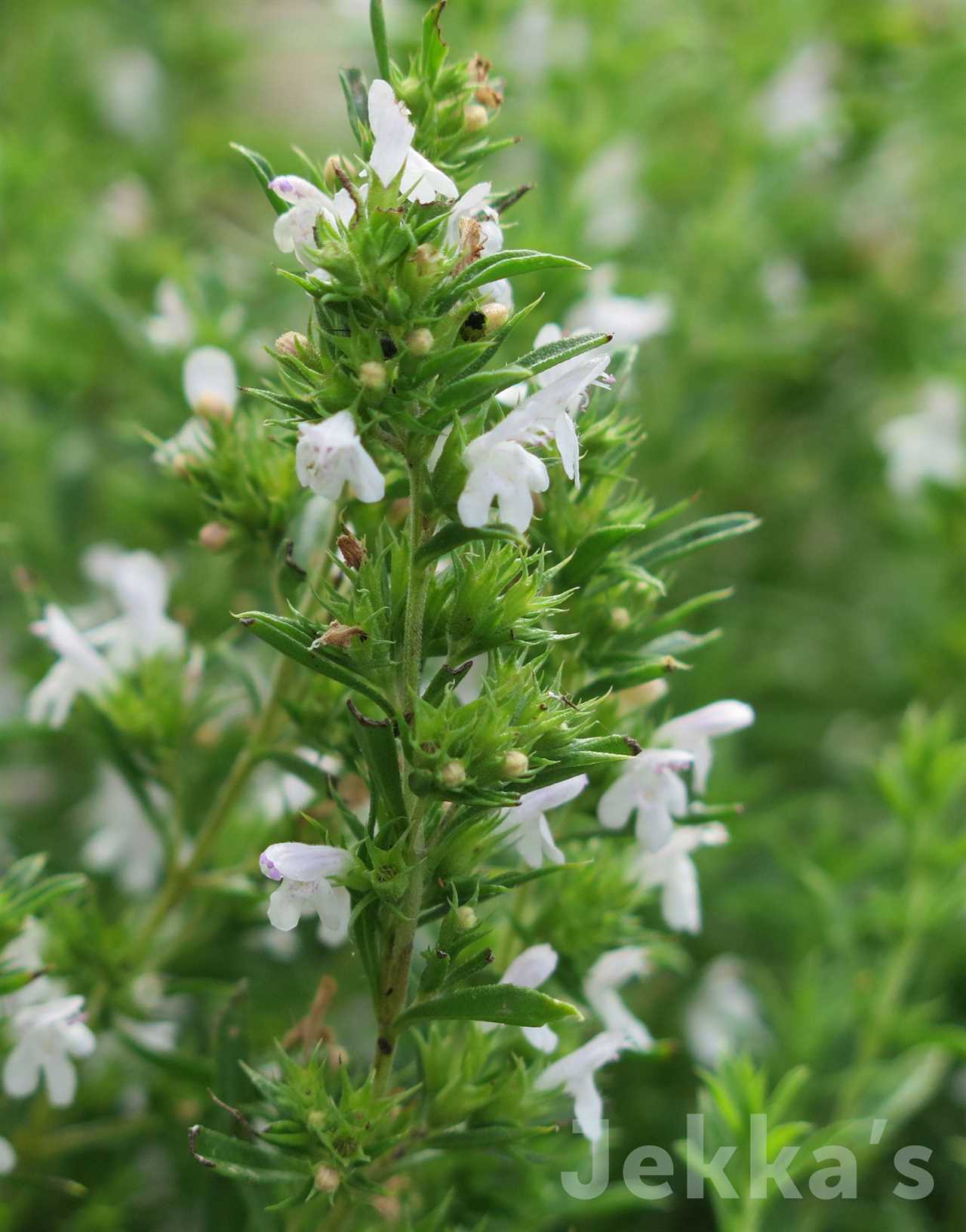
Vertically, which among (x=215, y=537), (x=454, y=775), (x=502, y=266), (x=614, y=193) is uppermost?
(x=614, y=193)

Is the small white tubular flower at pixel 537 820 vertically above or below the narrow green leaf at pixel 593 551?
below

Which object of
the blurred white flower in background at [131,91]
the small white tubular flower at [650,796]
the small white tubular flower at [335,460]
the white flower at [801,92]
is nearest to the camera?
the small white tubular flower at [335,460]

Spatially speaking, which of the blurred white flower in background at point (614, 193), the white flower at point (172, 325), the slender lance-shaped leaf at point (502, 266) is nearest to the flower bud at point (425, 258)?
the slender lance-shaped leaf at point (502, 266)

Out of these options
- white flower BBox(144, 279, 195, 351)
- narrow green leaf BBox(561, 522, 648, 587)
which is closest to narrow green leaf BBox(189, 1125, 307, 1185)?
narrow green leaf BBox(561, 522, 648, 587)

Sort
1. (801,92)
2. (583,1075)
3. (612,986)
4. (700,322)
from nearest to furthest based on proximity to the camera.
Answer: (583,1075)
(612,986)
(700,322)
(801,92)

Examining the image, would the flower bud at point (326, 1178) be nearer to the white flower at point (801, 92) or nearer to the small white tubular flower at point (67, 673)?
the small white tubular flower at point (67, 673)

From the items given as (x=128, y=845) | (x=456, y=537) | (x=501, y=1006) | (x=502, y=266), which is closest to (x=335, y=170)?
(x=502, y=266)

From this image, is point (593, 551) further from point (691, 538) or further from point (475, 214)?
point (475, 214)
